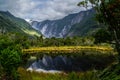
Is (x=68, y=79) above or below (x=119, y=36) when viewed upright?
below

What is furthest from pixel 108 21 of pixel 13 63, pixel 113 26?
pixel 13 63

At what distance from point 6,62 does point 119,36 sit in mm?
19780

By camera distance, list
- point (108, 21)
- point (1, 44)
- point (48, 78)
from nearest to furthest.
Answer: point (48, 78) < point (108, 21) < point (1, 44)

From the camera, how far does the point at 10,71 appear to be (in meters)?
38.6

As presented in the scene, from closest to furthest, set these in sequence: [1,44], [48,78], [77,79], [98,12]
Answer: [77,79] → [48,78] → [98,12] → [1,44]

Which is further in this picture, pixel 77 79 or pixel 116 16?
pixel 116 16

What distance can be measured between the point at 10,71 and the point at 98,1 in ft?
58.6

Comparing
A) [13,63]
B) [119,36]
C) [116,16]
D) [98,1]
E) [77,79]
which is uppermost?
[98,1]

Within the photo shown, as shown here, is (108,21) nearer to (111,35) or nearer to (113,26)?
(113,26)

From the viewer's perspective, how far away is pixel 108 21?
41.6m

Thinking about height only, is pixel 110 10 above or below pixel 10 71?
above

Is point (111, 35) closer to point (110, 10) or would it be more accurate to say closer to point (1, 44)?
point (110, 10)

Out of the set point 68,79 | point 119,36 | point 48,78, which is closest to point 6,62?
point 48,78

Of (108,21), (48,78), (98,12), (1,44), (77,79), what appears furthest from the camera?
(1,44)
